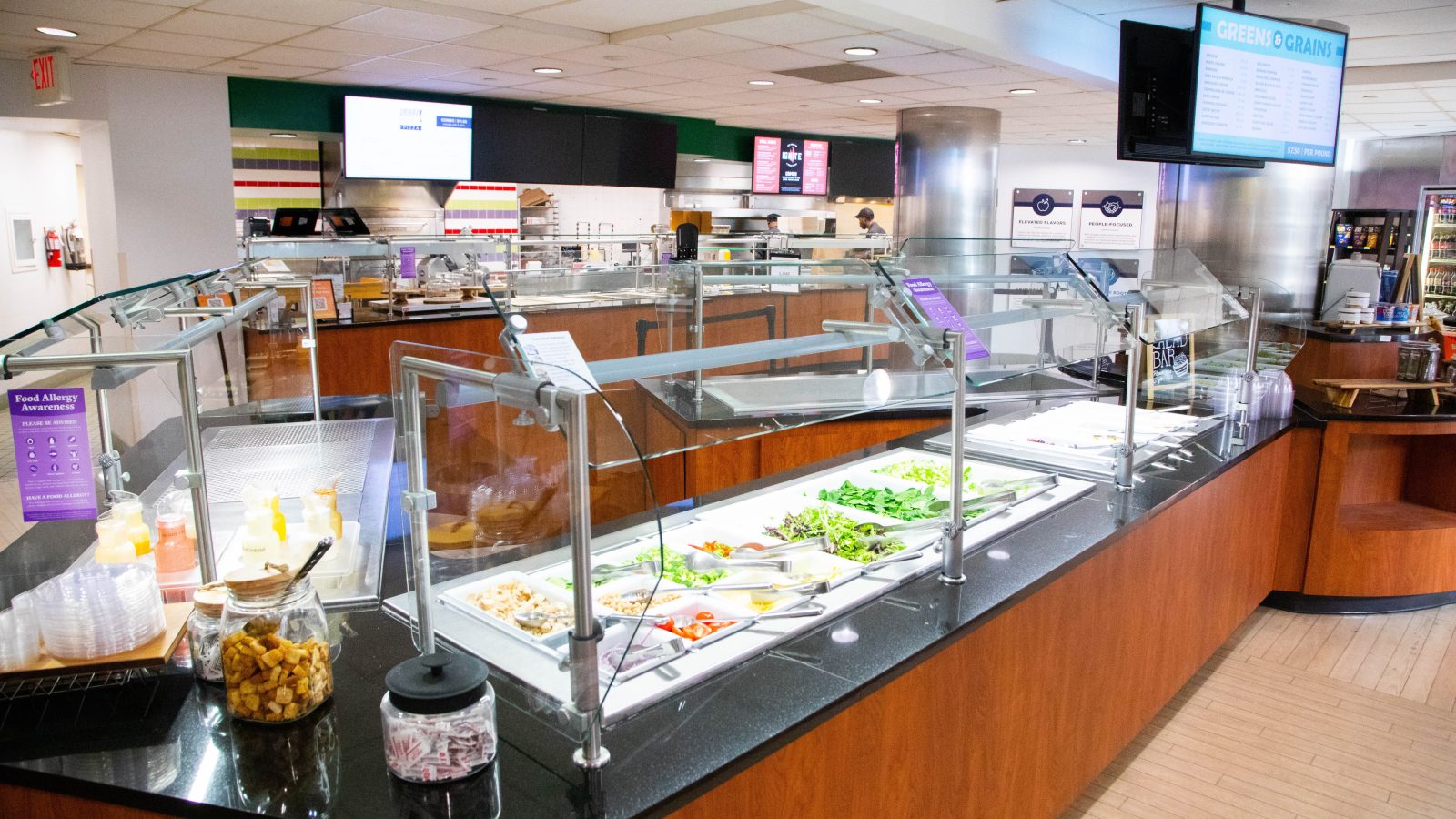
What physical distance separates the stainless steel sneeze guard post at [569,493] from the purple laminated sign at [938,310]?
4.03ft

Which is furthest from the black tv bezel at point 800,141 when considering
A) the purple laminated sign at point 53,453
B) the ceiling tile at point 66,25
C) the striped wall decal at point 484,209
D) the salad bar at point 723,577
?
the purple laminated sign at point 53,453

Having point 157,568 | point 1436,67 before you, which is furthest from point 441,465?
point 1436,67

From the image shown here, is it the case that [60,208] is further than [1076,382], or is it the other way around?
[60,208]

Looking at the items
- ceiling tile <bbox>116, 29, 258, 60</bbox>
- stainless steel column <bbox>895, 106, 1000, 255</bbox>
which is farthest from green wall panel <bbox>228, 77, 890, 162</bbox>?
stainless steel column <bbox>895, 106, 1000, 255</bbox>

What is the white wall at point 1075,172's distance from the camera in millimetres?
12875

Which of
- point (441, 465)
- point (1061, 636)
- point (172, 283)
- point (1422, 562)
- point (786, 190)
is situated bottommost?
point (1422, 562)

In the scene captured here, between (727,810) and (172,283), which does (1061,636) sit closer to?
(727,810)

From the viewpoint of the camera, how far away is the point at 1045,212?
42.7ft

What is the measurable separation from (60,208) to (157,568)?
10.7m

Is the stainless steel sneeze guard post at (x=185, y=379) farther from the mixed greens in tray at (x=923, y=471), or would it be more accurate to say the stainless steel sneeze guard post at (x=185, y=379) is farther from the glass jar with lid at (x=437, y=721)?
the mixed greens in tray at (x=923, y=471)

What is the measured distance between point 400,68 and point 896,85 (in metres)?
3.42

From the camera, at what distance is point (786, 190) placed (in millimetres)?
11375

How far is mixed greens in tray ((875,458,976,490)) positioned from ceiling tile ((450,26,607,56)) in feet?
10.9

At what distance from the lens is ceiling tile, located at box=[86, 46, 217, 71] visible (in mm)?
5793
